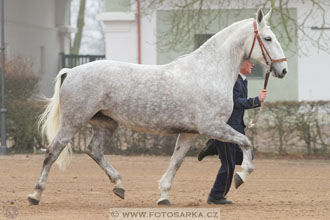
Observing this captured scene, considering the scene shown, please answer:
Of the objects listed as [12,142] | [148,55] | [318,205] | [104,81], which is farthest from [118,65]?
[148,55]

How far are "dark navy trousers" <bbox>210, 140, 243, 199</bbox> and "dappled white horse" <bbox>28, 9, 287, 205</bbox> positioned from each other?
0.42 meters

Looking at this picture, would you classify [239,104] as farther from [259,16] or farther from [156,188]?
[156,188]

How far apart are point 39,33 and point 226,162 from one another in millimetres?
21319

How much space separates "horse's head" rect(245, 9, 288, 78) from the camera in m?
7.90

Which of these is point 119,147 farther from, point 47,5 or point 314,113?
point 47,5

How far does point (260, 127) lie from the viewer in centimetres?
1445

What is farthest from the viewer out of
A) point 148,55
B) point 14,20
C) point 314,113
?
point 14,20

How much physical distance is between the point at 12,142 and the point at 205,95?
867 centimetres

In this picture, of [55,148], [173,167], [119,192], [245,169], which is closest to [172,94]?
[173,167]

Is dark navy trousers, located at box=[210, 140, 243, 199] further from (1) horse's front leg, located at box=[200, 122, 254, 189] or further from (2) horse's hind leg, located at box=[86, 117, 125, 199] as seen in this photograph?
(2) horse's hind leg, located at box=[86, 117, 125, 199]

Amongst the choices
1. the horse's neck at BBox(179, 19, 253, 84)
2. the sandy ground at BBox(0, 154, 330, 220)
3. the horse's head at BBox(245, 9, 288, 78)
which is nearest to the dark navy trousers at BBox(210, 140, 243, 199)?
the sandy ground at BBox(0, 154, 330, 220)

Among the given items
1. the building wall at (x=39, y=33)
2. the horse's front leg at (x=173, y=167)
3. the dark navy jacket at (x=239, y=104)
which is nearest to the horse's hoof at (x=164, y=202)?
→ the horse's front leg at (x=173, y=167)

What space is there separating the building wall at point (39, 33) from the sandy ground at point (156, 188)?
1140cm

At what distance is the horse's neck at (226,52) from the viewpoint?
316 inches
